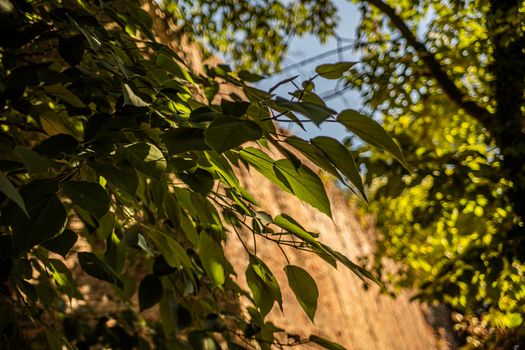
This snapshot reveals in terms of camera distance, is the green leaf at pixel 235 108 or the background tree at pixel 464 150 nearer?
the green leaf at pixel 235 108

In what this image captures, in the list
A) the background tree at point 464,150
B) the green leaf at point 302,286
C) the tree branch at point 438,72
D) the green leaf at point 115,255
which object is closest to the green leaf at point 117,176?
the green leaf at point 302,286

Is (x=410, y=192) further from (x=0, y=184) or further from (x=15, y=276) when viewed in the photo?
(x=0, y=184)

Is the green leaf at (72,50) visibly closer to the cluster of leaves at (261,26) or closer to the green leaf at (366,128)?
the green leaf at (366,128)

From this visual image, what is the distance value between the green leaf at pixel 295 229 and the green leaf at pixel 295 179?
32 mm

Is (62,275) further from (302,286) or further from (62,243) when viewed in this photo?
(302,286)

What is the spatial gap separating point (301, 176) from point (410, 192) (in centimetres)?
360

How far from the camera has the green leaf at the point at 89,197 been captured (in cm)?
48

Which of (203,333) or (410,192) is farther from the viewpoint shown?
(410,192)

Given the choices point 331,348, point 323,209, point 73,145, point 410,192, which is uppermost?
point 410,192

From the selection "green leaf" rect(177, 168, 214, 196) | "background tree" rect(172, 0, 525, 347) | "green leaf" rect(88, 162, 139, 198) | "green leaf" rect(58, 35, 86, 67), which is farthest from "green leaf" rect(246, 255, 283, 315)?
"background tree" rect(172, 0, 525, 347)

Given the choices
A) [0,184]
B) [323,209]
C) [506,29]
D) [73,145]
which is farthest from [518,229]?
[0,184]

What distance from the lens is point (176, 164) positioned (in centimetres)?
53

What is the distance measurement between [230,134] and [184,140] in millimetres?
79

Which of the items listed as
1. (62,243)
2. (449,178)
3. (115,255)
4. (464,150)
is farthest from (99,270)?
(464,150)
